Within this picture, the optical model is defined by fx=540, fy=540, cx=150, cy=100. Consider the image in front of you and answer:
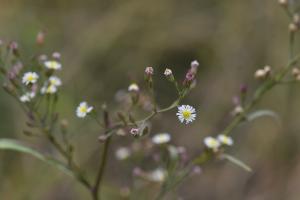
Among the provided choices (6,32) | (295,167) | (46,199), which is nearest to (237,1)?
(295,167)

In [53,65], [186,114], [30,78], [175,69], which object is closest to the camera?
[186,114]

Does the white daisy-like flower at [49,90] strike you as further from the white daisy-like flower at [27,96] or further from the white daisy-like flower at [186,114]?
the white daisy-like flower at [186,114]

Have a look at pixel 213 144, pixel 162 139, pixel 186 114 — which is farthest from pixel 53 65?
pixel 186 114

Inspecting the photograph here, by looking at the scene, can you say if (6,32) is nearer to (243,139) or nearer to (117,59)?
(117,59)

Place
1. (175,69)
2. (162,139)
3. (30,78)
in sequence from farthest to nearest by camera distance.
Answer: (175,69)
(162,139)
(30,78)

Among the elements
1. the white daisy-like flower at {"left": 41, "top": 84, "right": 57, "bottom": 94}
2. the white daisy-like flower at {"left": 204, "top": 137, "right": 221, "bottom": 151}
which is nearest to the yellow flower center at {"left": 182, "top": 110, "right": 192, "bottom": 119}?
the white daisy-like flower at {"left": 204, "top": 137, "right": 221, "bottom": 151}

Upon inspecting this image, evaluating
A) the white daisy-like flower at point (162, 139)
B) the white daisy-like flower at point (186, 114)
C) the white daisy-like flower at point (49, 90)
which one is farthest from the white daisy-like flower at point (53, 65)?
the white daisy-like flower at point (186, 114)

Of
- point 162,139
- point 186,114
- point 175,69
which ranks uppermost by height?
point 175,69

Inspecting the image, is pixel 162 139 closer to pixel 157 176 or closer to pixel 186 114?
pixel 157 176

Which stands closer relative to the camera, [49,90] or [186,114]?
[186,114]
